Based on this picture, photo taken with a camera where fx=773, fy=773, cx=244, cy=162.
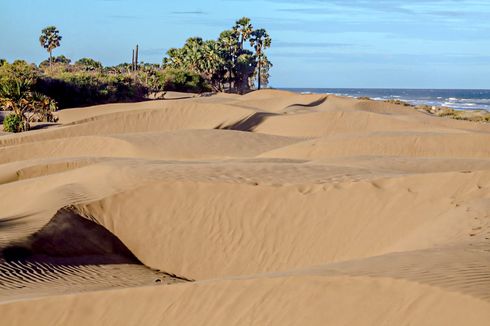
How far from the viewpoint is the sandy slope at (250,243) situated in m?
5.84

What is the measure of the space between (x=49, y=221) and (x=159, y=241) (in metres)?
1.71

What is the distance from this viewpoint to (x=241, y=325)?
604cm

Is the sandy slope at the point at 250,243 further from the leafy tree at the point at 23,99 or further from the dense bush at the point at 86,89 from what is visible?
the dense bush at the point at 86,89

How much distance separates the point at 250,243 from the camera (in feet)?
37.9

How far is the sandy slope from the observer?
19.2ft

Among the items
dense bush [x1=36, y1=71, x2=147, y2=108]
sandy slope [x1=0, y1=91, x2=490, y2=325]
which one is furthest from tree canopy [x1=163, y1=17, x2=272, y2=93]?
sandy slope [x1=0, y1=91, x2=490, y2=325]

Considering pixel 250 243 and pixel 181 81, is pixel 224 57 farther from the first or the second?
pixel 250 243

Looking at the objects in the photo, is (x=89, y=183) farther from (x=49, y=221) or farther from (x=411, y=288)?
(x=411, y=288)

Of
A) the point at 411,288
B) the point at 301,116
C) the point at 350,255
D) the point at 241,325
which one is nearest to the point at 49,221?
the point at 350,255

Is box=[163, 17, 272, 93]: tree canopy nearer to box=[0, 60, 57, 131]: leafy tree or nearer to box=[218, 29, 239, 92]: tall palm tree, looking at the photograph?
box=[218, 29, 239, 92]: tall palm tree

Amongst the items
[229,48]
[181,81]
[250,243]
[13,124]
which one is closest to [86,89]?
[13,124]

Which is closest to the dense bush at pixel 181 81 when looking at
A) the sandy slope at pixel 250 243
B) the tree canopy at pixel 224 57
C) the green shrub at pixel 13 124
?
the tree canopy at pixel 224 57

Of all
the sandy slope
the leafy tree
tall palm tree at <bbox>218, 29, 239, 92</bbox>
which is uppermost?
tall palm tree at <bbox>218, 29, 239, 92</bbox>

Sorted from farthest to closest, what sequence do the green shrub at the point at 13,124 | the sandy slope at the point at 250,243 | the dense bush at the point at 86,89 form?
the dense bush at the point at 86,89 → the green shrub at the point at 13,124 → the sandy slope at the point at 250,243
